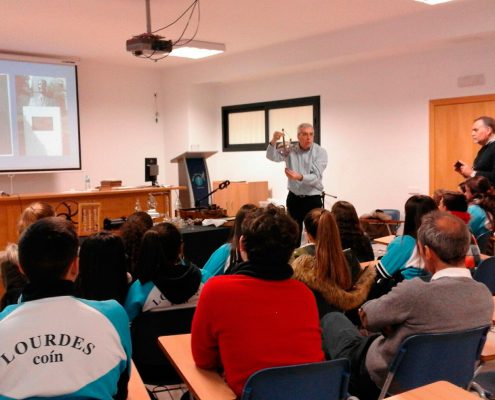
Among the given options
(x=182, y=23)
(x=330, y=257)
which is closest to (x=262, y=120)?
(x=182, y=23)

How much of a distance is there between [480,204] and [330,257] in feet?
6.61

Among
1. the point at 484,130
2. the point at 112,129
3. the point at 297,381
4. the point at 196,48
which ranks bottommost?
the point at 297,381

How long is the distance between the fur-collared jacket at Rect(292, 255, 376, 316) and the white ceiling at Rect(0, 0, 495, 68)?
350 cm

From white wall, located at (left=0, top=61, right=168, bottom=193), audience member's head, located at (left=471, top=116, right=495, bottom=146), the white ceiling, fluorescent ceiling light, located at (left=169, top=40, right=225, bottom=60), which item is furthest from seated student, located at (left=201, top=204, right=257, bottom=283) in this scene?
white wall, located at (left=0, top=61, right=168, bottom=193)

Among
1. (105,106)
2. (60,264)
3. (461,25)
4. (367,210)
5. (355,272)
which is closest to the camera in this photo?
(60,264)

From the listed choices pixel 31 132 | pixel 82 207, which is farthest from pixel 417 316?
pixel 31 132

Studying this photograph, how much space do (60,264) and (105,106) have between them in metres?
7.19

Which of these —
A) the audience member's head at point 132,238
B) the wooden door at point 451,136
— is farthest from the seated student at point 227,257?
the wooden door at point 451,136

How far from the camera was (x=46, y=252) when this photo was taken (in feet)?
4.57

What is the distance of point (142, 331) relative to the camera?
2.21 metres

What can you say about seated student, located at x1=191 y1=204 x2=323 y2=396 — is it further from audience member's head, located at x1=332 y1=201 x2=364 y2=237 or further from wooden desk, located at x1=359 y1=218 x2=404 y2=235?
wooden desk, located at x1=359 y1=218 x2=404 y2=235

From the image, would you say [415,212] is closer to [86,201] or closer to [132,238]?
[132,238]

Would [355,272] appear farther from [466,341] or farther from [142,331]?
[142,331]

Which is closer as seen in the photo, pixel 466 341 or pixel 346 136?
pixel 466 341
